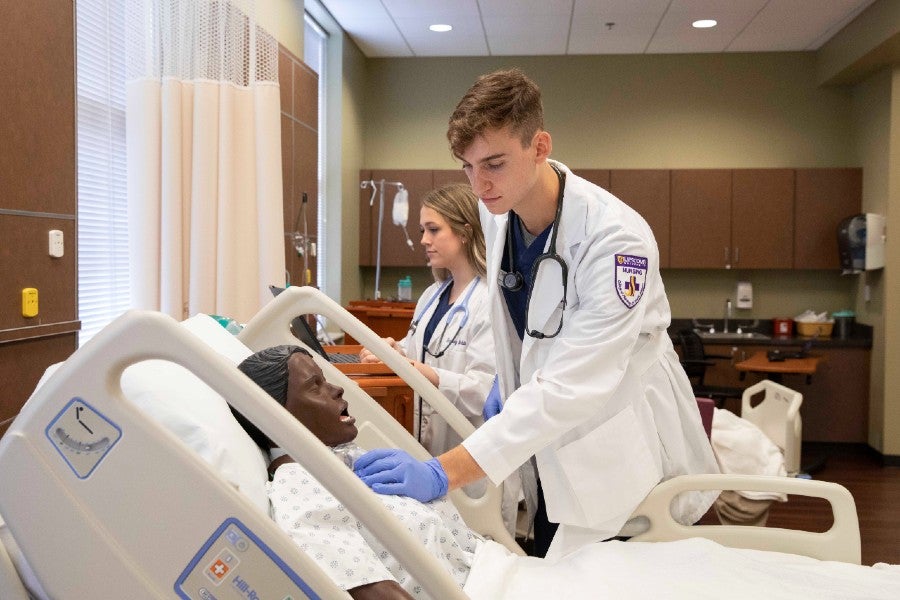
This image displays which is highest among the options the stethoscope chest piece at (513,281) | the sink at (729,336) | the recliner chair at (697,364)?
the stethoscope chest piece at (513,281)

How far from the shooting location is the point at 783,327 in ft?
21.5

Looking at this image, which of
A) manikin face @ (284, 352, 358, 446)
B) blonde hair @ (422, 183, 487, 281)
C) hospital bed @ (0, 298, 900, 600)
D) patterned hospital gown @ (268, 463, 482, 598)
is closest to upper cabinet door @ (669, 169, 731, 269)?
blonde hair @ (422, 183, 487, 281)

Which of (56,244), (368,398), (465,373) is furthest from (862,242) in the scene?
(56,244)

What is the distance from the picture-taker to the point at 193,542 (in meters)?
1.09

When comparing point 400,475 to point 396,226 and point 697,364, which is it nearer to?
point 697,364

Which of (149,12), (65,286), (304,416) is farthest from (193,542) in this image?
(149,12)

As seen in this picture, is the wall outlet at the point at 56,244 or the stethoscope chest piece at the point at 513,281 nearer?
the stethoscope chest piece at the point at 513,281

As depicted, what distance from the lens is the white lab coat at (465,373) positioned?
2.50 metres

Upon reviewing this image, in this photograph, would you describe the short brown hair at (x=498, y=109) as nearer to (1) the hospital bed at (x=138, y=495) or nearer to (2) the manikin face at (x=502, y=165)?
(2) the manikin face at (x=502, y=165)

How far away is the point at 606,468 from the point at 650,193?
200 inches

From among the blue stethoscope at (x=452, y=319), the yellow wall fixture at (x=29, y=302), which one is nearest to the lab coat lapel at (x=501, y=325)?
the blue stethoscope at (x=452, y=319)

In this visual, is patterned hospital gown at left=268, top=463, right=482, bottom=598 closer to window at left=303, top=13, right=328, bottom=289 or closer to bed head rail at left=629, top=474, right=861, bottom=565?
bed head rail at left=629, top=474, right=861, bottom=565

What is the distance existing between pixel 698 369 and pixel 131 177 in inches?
162

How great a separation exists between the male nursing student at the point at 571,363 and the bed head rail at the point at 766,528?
0.18 feet
